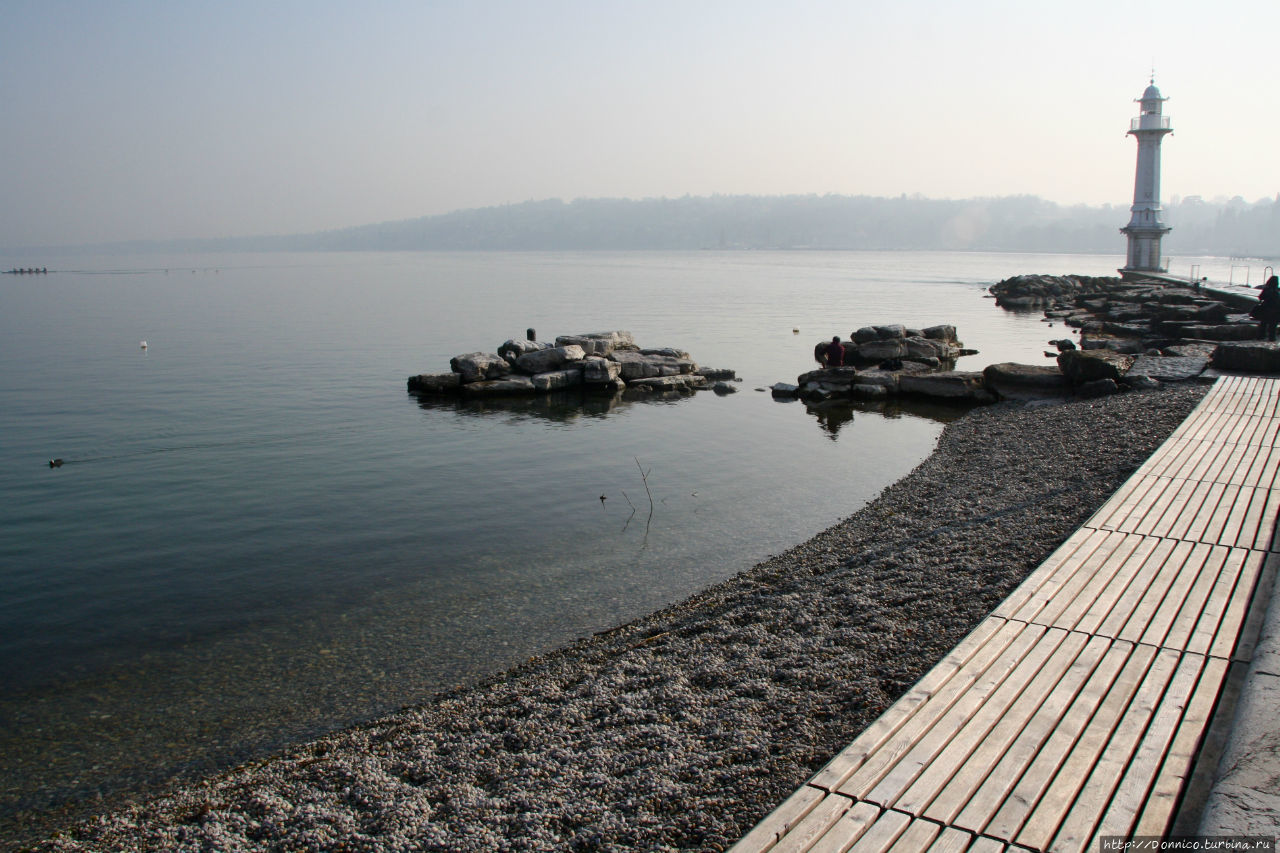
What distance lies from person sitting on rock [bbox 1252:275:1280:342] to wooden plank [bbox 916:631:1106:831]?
24.4m

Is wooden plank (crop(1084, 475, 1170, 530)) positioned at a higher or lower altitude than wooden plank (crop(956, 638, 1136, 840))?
higher

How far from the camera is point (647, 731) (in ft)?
19.4

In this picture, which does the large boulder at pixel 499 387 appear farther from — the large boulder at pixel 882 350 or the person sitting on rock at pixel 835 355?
the large boulder at pixel 882 350

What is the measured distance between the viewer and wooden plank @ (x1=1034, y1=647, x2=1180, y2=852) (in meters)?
3.95

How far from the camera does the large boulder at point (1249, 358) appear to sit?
19297 mm

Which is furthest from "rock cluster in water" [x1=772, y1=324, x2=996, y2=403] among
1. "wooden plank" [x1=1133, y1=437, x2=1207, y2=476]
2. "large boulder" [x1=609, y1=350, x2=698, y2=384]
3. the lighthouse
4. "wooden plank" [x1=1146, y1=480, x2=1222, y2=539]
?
the lighthouse

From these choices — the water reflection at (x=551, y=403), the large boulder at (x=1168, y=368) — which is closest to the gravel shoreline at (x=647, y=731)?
the large boulder at (x=1168, y=368)

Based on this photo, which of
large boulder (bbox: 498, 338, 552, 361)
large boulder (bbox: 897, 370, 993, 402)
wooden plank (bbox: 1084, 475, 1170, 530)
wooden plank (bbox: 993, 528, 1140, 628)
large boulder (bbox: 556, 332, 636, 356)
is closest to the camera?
wooden plank (bbox: 993, 528, 1140, 628)

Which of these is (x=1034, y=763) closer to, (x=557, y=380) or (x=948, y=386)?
(x=948, y=386)

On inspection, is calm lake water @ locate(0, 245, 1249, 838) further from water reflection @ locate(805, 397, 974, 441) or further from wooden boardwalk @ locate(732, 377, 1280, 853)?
wooden boardwalk @ locate(732, 377, 1280, 853)

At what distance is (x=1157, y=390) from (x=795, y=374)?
12.5 metres

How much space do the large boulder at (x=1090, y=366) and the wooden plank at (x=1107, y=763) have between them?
18.2 metres

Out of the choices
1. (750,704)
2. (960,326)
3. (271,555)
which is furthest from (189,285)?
(750,704)

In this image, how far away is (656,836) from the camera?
4.59 m
